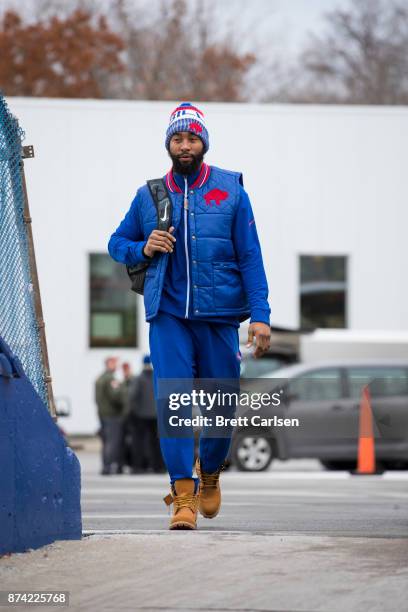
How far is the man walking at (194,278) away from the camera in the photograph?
7.74m

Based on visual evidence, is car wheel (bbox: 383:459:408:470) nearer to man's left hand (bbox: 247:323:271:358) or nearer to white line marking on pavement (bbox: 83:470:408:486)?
white line marking on pavement (bbox: 83:470:408:486)

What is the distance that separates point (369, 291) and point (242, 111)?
15.4 feet

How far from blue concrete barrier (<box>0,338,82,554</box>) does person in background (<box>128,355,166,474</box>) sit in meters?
15.9

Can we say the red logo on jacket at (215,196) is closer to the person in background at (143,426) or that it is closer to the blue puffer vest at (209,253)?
the blue puffer vest at (209,253)

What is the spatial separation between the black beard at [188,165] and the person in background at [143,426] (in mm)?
15424

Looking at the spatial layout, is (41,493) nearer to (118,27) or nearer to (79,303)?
(79,303)

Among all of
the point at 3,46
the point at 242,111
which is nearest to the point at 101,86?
the point at 3,46

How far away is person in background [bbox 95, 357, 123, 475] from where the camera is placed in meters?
23.3

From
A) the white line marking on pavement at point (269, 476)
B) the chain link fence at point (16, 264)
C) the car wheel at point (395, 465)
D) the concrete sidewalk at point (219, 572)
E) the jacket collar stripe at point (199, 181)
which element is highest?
the jacket collar stripe at point (199, 181)

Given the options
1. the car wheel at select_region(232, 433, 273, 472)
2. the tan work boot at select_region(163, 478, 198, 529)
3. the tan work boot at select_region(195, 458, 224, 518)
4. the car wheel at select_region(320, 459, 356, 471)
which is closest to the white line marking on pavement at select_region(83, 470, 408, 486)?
the car wheel at select_region(232, 433, 273, 472)

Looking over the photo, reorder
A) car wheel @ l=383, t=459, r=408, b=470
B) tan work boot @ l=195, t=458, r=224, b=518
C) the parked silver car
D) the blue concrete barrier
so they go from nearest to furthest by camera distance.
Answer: the blue concrete barrier
tan work boot @ l=195, t=458, r=224, b=518
the parked silver car
car wheel @ l=383, t=459, r=408, b=470

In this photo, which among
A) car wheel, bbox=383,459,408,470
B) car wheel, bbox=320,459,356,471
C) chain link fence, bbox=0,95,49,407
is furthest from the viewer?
car wheel, bbox=320,459,356,471

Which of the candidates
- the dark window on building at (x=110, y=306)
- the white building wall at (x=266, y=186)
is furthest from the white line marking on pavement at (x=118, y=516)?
the dark window on building at (x=110, y=306)

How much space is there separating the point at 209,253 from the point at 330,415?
15.6m
